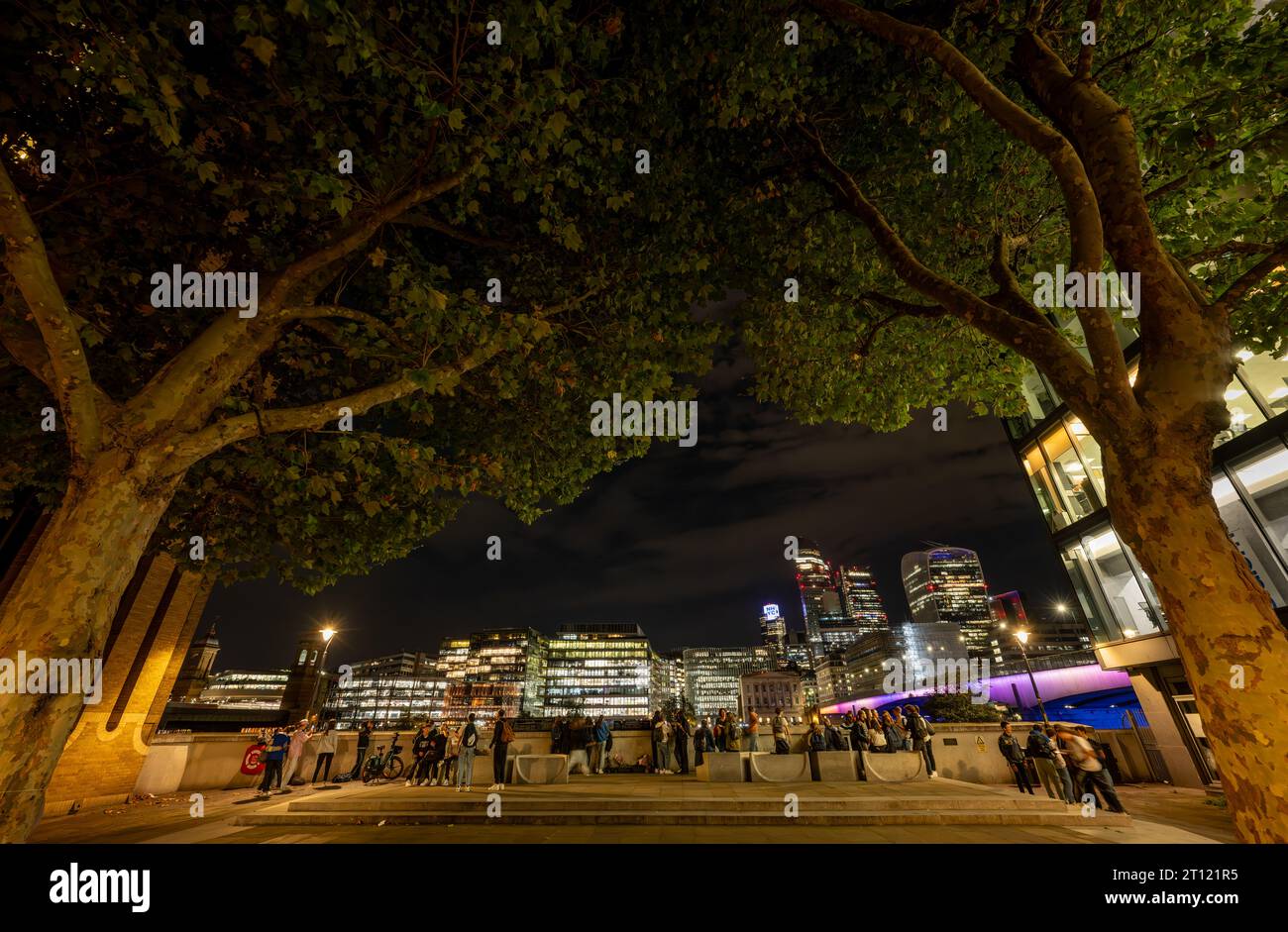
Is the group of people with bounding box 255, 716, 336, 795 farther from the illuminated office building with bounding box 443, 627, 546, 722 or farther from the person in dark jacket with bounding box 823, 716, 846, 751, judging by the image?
the illuminated office building with bounding box 443, 627, 546, 722

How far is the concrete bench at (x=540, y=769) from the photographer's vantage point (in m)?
13.2

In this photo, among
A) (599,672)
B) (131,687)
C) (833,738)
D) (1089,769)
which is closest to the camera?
(1089,769)

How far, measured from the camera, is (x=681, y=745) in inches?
638

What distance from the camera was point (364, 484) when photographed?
29.3 feet

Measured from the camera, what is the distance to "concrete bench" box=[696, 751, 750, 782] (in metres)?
13.0

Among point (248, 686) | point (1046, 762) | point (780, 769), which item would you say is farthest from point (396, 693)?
point (1046, 762)

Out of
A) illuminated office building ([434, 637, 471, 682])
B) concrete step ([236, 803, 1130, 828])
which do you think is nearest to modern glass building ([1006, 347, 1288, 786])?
concrete step ([236, 803, 1130, 828])

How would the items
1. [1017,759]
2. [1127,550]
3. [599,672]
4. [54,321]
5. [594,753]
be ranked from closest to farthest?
[54,321], [1017,759], [594,753], [1127,550], [599,672]

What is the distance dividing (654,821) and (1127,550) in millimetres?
21950

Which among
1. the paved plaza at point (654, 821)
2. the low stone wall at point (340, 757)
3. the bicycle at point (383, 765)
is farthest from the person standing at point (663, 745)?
the bicycle at point (383, 765)

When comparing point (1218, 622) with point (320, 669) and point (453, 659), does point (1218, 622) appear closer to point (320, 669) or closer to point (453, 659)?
point (320, 669)

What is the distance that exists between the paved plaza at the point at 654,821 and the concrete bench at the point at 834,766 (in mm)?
2257
